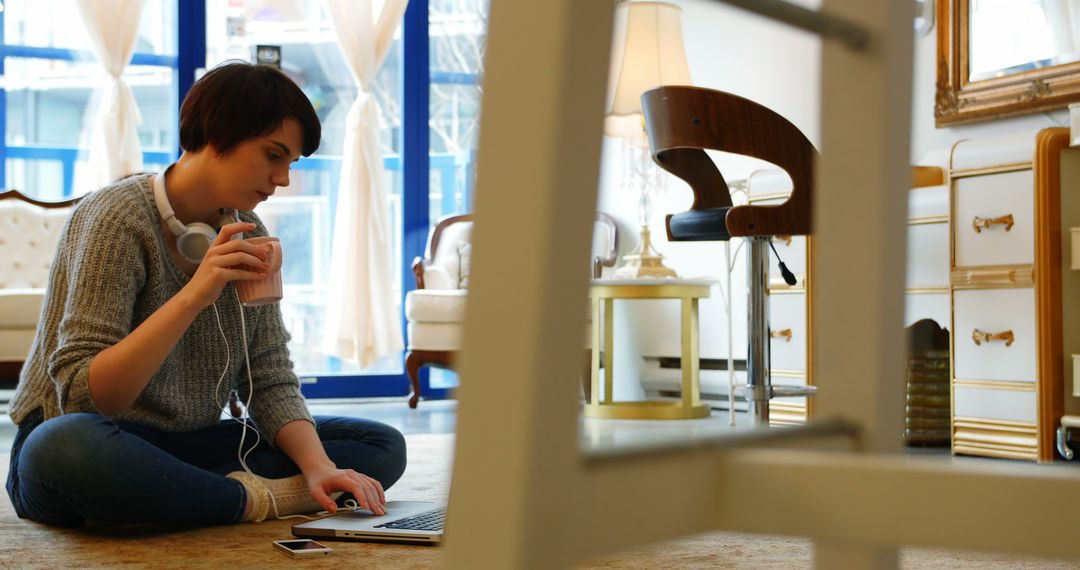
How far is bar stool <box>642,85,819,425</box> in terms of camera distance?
2424 millimetres

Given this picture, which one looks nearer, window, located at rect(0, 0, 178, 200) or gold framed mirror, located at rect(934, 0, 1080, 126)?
gold framed mirror, located at rect(934, 0, 1080, 126)

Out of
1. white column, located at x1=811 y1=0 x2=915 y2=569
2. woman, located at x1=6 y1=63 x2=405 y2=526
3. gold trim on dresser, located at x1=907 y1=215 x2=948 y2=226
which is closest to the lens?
white column, located at x1=811 y1=0 x2=915 y2=569

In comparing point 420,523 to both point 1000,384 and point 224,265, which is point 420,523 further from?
point 1000,384

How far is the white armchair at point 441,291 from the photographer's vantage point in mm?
4492

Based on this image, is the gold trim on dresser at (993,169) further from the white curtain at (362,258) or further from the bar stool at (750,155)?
the white curtain at (362,258)

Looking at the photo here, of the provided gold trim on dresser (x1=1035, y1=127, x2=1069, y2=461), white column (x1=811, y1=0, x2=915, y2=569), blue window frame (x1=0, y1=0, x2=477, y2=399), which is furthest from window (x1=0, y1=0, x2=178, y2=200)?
white column (x1=811, y1=0, x2=915, y2=569)

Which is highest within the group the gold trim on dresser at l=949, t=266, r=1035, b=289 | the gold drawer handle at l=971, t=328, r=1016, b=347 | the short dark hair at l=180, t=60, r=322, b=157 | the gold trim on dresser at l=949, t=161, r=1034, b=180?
the gold trim on dresser at l=949, t=161, r=1034, b=180

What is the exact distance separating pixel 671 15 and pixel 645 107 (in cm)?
165

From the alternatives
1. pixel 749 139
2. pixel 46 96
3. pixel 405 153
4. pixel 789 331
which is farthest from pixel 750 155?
pixel 46 96

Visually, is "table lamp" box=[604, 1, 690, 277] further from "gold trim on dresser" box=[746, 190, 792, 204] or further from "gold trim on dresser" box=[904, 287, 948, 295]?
"gold trim on dresser" box=[904, 287, 948, 295]

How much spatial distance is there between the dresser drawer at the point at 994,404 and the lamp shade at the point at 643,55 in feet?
5.29

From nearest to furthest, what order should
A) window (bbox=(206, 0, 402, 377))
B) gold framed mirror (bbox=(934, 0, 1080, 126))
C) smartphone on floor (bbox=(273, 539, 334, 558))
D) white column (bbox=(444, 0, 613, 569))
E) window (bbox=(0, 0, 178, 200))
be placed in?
white column (bbox=(444, 0, 613, 569)) → smartphone on floor (bbox=(273, 539, 334, 558)) → gold framed mirror (bbox=(934, 0, 1080, 126)) → window (bbox=(0, 0, 178, 200)) → window (bbox=(206, 0, 402, 377))

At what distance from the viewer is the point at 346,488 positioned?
1.67 metres

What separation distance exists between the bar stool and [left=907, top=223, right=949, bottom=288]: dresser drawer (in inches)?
22.8
